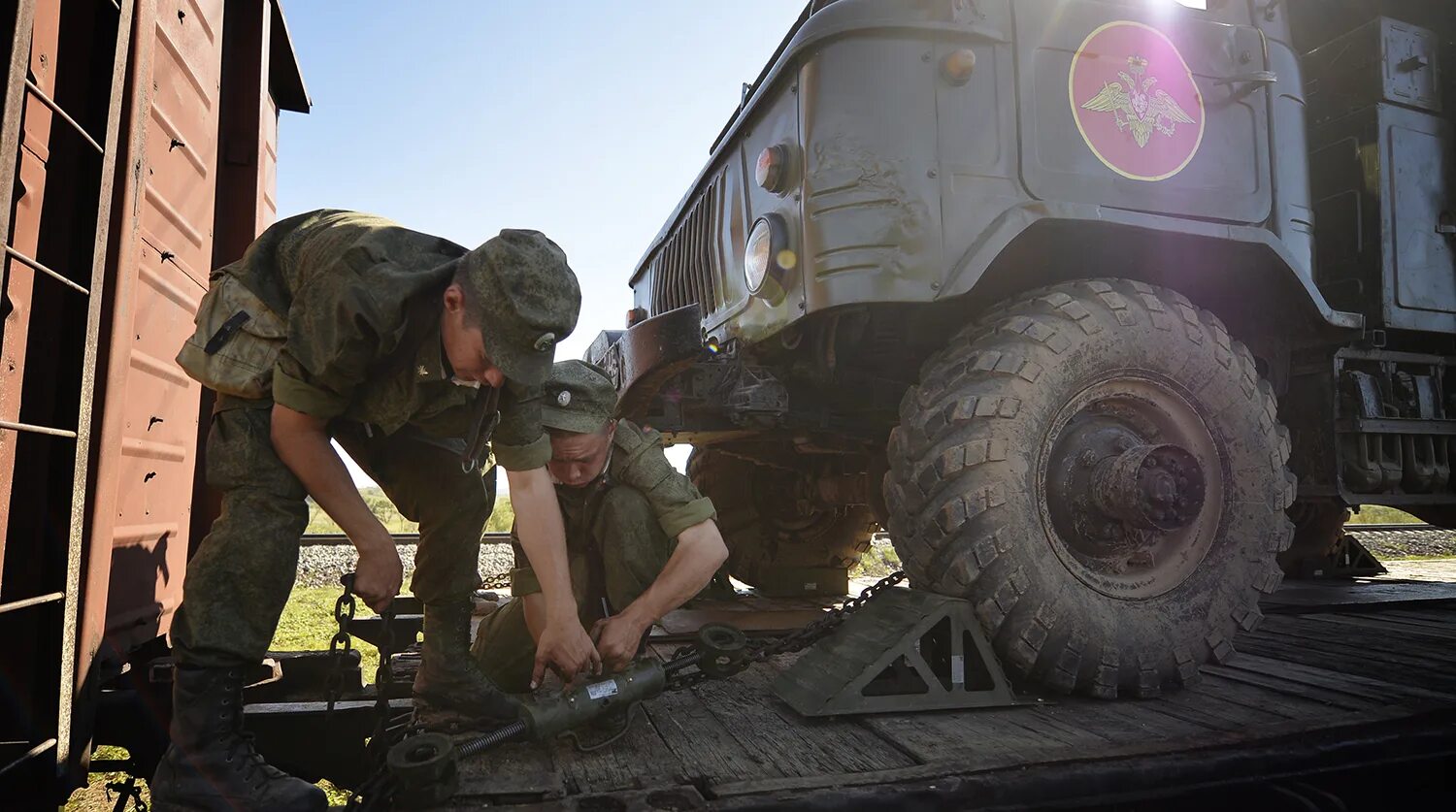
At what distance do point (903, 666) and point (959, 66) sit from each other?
1.89 meters

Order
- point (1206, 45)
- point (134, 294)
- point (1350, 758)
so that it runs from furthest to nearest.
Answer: point (1206, 45)
point (134, 294)
point (1350, 758)

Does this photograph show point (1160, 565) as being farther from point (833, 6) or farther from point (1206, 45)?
point (833, 6)

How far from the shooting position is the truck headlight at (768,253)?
287 cm

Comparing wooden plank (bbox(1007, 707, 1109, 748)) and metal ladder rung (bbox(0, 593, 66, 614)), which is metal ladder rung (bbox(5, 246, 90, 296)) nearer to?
metal ladder rung (bbox(0, 593, 66, 614))

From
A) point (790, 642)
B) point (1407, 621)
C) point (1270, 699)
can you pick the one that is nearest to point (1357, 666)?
point (1270, 699)

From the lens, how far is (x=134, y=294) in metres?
2.21

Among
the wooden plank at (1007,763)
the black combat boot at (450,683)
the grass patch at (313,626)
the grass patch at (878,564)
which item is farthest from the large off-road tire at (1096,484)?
the grass patch at (878,564)

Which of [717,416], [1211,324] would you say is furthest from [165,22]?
Result: [1211,324]

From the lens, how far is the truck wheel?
4.48 m

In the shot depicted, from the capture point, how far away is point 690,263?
391 centimetres

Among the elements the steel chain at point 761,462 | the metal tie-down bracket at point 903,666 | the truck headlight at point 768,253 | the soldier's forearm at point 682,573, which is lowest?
the metal tie-down bracket at point 903,666

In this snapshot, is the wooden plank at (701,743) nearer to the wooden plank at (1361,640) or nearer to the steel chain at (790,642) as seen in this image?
the steel chain at (790,642)

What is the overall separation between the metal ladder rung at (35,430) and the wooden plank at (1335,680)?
3362mm

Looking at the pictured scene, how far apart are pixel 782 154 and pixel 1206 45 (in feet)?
5.39
